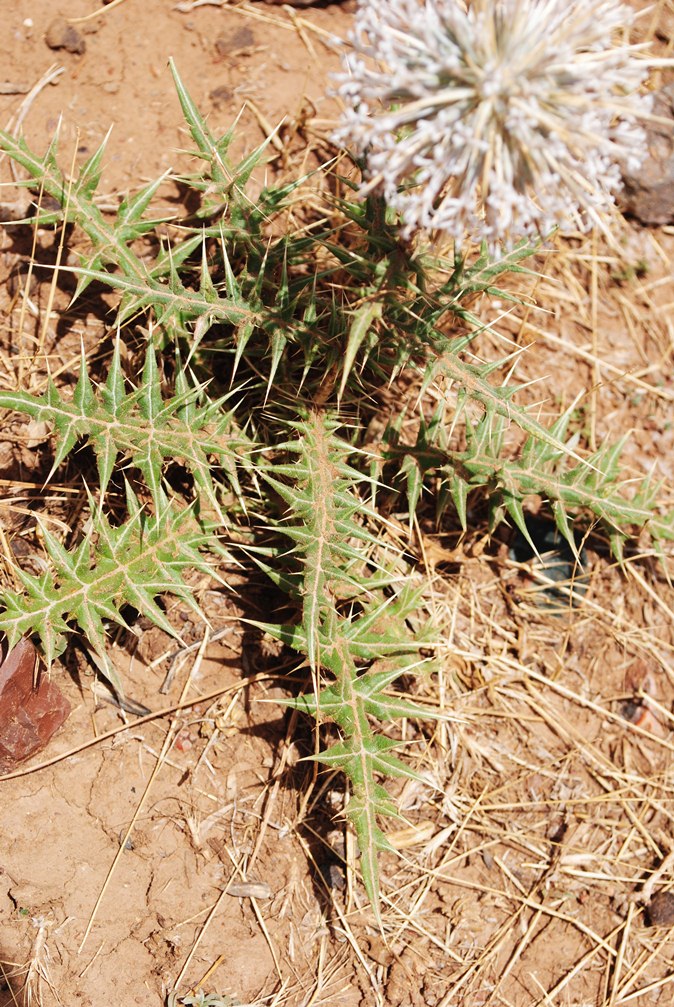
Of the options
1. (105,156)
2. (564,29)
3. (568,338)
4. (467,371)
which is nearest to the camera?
(564,29)

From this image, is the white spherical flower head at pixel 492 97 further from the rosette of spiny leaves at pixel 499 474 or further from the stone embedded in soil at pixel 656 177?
the stone embedded in soil at pixel 656 177

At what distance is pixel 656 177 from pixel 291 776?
3196 mm

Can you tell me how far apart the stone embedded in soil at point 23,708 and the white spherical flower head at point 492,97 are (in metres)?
1.83

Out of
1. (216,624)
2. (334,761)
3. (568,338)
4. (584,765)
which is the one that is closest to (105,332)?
(216,624)

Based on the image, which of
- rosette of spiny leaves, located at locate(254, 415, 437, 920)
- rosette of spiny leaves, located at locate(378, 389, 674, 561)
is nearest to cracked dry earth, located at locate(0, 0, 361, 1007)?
rosette of spiny leaves, located at locate(254, 415, 437, 920)

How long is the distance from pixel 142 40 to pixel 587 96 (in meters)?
2.29

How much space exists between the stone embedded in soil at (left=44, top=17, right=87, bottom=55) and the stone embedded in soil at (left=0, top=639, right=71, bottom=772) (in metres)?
2.35

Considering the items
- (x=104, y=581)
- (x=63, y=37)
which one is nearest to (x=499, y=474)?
(x=104, y=581)

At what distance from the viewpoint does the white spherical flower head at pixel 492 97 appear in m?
1.68

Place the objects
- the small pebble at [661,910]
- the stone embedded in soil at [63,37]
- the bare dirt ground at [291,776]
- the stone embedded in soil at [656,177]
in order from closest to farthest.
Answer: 1. the bare dirt ground at [291,776]
2. the small pebble at [661,910]
3. the stone embedded in soil at [63,37]
4. the stone embedded in soil at [656,177]

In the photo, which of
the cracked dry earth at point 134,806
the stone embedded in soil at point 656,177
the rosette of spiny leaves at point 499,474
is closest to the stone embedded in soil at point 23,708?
the cracked dry earth at point 134,806

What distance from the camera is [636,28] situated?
398cm

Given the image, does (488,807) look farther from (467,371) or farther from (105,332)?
(105,332)

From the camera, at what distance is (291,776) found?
2.85 meters
